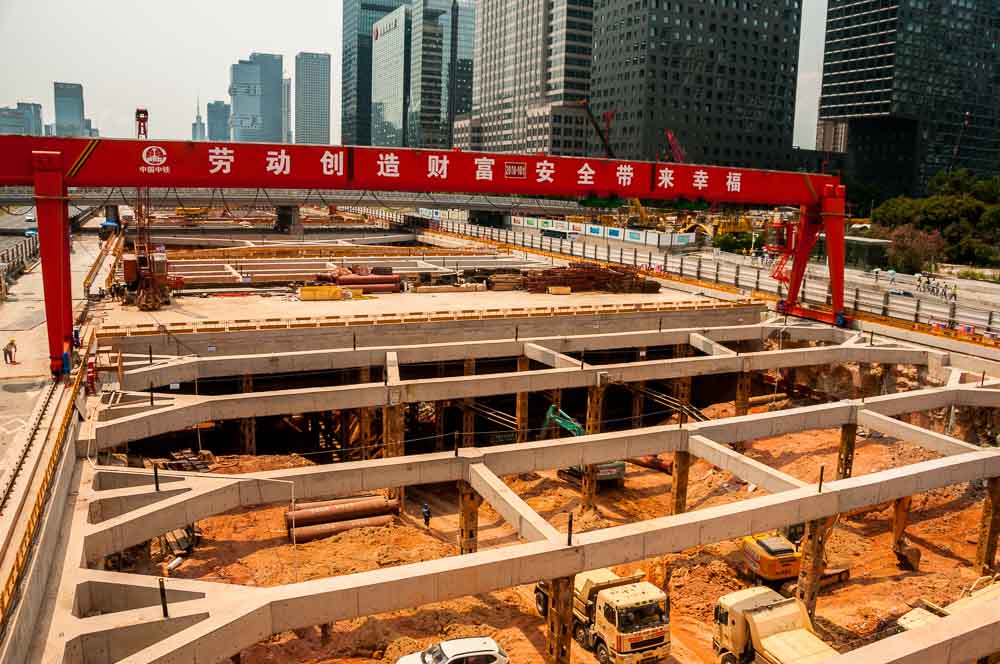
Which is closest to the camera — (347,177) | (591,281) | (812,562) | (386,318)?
(812,562)

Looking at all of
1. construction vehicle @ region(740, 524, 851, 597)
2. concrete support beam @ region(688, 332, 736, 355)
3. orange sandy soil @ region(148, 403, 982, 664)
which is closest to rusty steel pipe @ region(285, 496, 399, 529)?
orange sandy soil @ region(148, 403, 982, 664)

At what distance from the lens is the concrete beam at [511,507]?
16.5 metres

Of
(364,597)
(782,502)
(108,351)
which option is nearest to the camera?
(364,597)

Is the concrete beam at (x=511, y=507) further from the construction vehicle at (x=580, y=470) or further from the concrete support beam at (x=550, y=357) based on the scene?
the concrete support beam at (x=550, y=357)

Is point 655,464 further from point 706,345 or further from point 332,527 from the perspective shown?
point 332,527

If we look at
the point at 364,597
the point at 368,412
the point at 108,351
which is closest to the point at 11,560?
the point at 364,597

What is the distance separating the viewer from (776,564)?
822 inches

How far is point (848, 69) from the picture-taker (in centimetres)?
19425

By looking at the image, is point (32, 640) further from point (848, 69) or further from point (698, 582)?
point (848, 69)

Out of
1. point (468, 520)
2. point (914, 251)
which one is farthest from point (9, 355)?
point (914, 251)

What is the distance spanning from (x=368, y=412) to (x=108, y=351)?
421 inches

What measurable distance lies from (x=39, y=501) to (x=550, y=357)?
818 inches

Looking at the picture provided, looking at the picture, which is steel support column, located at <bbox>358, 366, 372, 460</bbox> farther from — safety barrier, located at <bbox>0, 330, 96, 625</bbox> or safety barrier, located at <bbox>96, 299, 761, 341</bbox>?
safety barrier, located at <bbox>0, 330, 96, 625</bbox>

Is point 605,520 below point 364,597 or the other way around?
below
